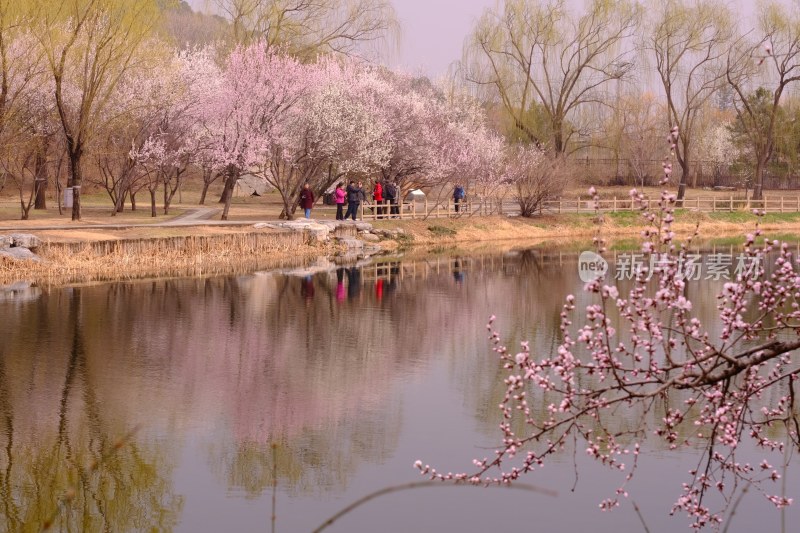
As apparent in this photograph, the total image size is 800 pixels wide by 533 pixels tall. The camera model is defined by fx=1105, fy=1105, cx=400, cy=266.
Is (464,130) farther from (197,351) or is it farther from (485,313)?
(197,351)

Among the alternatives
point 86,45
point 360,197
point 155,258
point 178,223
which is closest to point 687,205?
point 360,197

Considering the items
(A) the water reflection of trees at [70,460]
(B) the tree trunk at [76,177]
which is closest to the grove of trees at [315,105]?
(B) the tree trunk at [76,177]

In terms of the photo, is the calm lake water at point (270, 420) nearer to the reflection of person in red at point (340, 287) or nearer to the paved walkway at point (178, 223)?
the reflection of person in red at point (340, 287)

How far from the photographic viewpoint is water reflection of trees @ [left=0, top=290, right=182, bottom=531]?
11.2 metres

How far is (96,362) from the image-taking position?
1855 cm

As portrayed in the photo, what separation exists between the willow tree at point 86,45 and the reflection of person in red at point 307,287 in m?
9.52

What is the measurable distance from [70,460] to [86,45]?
2610cm

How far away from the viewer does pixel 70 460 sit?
1274 centimetres

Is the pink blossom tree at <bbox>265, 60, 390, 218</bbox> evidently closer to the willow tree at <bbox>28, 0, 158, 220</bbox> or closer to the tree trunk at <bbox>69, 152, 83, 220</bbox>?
the willow tree at <bbox>28, 0, 158, 220</bbox>

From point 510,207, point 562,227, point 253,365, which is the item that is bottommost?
point 253,365

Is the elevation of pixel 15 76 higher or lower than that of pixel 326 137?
higher

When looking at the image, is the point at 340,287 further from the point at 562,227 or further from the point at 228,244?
the point at 562,227

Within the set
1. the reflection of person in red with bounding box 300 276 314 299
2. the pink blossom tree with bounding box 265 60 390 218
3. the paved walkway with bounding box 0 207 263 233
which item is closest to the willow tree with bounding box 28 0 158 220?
the paved walkway with bounding box 0 207 263 233

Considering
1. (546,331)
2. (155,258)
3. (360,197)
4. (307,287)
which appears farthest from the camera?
(360,197)
